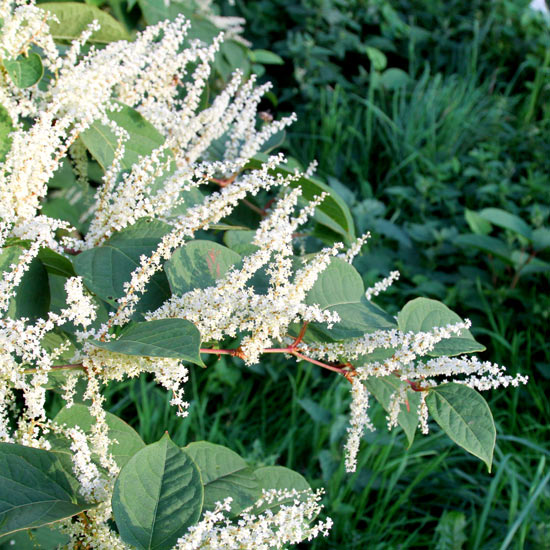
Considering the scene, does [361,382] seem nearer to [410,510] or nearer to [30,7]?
[30,7]

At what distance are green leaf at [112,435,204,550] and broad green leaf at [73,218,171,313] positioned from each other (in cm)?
22

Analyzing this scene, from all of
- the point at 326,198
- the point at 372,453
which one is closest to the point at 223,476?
the point at 326,198

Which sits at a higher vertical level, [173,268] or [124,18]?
[124,18]

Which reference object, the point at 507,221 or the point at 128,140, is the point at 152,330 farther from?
the point at 507,221

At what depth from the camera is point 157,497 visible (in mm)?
874

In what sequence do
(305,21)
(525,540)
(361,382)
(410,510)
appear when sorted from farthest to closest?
(305,21), (410,510), (525,540), (361,382)

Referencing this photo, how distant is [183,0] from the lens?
2447 mm

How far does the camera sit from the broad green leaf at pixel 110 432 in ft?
3.49

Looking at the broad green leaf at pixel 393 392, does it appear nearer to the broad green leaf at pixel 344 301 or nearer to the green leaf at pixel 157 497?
the broad green leaf at pixel 344 301

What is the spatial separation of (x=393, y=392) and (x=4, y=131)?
2.59 ft

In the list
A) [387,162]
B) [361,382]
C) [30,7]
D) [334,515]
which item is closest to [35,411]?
[361,382]

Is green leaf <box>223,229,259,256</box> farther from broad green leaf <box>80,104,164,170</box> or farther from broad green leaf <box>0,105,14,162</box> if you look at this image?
broad green leaf <box>0,105,14,162</box>

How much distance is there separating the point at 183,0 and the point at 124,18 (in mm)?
622

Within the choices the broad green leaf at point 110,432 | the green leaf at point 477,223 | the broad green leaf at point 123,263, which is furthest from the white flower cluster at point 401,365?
the green leaf at point 477,223
